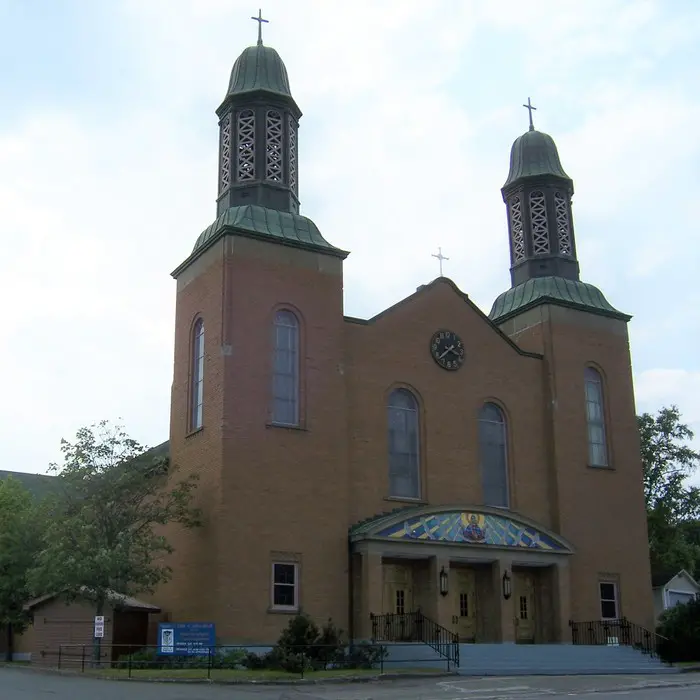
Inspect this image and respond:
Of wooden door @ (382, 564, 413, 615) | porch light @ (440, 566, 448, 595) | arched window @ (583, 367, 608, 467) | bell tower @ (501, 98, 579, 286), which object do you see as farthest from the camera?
bell tower @ (501, 98, 579, 286)

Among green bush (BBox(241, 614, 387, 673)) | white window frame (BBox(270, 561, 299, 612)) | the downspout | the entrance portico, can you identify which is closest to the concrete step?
green bush (BBox(241, 614, 387, 673))

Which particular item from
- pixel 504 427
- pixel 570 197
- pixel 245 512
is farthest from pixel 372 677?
pixel 570 197

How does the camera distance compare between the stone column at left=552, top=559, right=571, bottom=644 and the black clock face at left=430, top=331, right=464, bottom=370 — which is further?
the black clock face at left=430, top=331, right=464, bottom=370

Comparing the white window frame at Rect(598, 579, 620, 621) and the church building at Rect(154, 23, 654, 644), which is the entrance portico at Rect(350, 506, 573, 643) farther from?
the white window frame at Rect(598, 579, 620, 621)

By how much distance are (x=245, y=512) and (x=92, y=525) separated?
159 inches

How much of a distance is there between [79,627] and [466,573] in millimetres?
11642

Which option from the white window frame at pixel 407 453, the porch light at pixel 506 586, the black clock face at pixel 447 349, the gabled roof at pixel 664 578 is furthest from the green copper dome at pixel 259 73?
the gabled roof at pixel 664 578

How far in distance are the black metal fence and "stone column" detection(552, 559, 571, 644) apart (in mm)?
6212

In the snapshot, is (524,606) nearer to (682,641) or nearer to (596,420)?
(682,641)

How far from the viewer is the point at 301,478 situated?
93.9 ft

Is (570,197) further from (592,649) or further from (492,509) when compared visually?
(592,649)

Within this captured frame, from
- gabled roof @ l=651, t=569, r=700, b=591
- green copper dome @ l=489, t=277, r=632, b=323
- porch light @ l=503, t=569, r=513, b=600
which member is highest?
green copper dome @ l=489, t=277, r=632, b=323

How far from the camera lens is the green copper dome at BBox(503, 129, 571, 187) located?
38562mm

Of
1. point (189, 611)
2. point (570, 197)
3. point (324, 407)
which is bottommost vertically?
point (189, 611)
